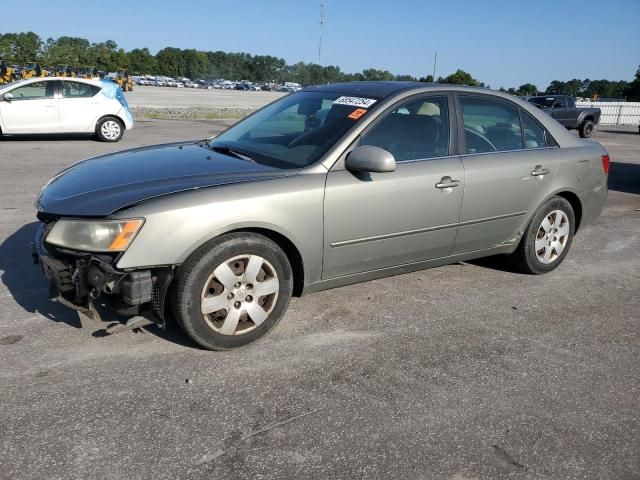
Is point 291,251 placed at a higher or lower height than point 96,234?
lower

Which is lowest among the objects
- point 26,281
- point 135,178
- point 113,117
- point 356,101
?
point 26,281

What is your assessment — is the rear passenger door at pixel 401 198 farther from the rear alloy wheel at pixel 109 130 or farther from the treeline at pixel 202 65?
the treeline at pixel 202 65

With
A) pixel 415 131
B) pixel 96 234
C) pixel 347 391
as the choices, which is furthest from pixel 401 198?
pixel 96 234

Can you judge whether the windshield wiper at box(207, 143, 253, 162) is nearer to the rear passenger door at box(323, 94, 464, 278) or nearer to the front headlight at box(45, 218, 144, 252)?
the rear passenger door at box(323, 94, 464, 278)

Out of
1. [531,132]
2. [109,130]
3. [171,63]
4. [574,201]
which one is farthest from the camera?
[171,63]

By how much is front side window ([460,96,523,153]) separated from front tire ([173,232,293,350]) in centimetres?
187

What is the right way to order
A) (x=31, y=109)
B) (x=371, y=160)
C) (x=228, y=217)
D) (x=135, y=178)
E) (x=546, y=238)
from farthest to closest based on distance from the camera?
1. (x=31, y=109)
2. (x=546, y=238)
3. (x=371, y=160)
4. (x=135, y=178)
5. (x=228, y=217)

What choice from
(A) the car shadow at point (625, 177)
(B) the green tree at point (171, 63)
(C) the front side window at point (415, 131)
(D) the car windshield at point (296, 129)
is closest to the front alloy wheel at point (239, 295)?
(D) the car windshield at point (296, 129)

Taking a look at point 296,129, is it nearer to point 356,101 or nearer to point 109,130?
point 356,101

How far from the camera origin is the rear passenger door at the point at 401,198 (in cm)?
358

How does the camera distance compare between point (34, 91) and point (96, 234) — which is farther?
point (34, 91)

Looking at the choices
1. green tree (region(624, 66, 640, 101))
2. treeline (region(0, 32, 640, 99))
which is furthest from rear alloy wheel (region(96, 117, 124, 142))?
green tree (region(624, 66, 640, 101))

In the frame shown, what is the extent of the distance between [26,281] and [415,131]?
3.14 metres

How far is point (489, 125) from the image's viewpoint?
4.51m
